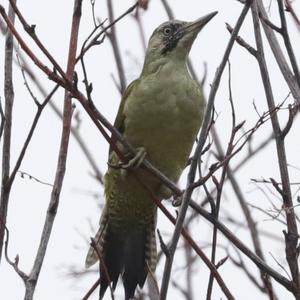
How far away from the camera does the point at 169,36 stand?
534cm

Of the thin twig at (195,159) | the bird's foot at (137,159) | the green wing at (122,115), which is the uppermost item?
the green wing at (122,115)

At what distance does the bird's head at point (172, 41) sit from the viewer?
17.0 ft

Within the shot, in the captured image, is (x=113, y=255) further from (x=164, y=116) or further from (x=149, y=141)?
(x=164, y=116)

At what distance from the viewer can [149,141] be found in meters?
4.96

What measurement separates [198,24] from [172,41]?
0.34 m

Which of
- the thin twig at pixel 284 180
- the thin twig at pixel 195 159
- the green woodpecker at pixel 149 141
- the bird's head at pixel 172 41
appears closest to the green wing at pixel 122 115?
the green woodpecker at pixel 149 141

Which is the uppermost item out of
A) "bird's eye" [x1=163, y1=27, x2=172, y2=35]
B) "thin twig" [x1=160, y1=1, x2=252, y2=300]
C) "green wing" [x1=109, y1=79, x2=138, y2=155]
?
"bird's eye" [x1=163, y1=27, x2=172, y2=35]

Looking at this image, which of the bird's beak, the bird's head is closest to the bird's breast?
the bird's head

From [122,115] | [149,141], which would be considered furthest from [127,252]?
[122,115]

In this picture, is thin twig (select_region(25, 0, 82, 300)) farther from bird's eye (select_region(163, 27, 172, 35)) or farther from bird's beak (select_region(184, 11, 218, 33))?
bird's eye (select_region(163, 27, 172, 35))

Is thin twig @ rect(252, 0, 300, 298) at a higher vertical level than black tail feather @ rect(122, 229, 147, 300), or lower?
lower

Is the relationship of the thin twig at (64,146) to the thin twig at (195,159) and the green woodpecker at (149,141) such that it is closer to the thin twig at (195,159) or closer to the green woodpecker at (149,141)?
the thin twig at (195,159)

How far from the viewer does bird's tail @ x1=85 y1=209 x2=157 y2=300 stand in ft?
16.7

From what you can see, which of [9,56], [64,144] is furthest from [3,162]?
[9,56]
